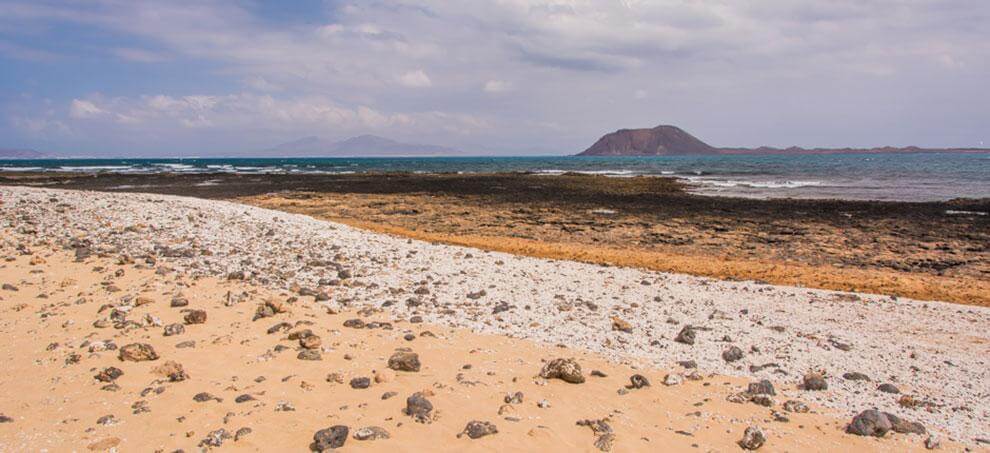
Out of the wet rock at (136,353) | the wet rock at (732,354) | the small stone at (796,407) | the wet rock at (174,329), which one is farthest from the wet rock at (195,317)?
the small stone at (796,407)

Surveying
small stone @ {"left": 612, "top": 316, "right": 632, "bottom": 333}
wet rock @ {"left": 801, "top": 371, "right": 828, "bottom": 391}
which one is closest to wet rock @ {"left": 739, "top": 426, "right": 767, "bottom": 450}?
wet rock @ {"left": 801, "top": 371, "right": 828, "bottom": 391}

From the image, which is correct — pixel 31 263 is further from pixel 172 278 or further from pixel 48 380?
pixel 48 380

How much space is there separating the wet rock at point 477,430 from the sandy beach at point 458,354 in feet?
0.06

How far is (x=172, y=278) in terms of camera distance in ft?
33.8

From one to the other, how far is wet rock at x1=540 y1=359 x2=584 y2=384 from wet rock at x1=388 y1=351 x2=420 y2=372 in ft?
4.81

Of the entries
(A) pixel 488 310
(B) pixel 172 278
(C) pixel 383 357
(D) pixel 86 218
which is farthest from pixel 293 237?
(C) pixel 383 357

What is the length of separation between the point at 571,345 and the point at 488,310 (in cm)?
194

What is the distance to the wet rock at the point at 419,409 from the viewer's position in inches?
210

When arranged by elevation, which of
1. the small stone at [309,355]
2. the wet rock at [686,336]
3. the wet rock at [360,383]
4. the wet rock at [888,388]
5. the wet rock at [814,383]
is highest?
the small stone at [309,355]

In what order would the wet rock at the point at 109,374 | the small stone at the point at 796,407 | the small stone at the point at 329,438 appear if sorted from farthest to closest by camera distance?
the wet rock at the point at 109,374
the small stone at the point at 796,407
the small stone at the point at 329,438

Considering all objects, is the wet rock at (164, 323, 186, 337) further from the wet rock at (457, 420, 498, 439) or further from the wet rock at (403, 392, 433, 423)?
the wet rock at (457, 420, 498, 439)

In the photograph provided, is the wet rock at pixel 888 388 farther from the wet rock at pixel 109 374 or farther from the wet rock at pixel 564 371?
the wet rock at pixel 109 374

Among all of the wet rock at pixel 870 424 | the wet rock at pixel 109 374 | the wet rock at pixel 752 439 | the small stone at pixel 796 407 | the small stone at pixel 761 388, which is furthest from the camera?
the small stone at pixel 761 388

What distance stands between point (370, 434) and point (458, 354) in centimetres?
235
